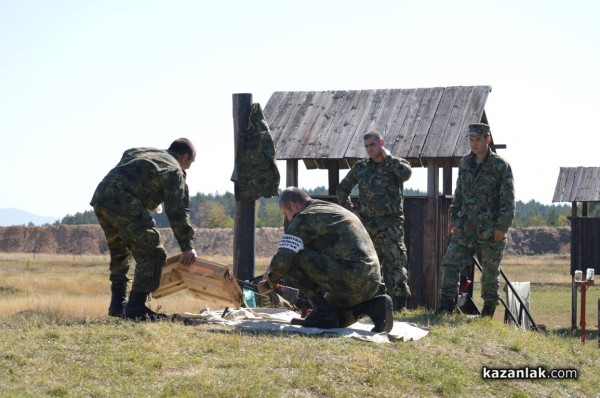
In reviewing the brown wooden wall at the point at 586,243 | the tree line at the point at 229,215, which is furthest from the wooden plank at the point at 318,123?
the tree line at the point at 229,215

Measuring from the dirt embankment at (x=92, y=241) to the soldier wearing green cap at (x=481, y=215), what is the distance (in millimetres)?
69421

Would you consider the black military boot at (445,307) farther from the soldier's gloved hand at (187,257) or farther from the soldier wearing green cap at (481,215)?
the soldier's gloved hand at (187,257)

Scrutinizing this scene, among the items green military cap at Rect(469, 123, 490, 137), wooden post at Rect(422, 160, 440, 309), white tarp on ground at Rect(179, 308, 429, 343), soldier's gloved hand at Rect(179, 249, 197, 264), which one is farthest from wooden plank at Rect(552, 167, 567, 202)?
soldier's gloved hand at Rect(179, 249, 197, 264)

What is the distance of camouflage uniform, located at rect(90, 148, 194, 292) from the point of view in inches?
403

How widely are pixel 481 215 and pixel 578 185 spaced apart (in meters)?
21.6

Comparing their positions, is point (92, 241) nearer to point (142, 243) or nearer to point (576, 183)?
point (576, 183)

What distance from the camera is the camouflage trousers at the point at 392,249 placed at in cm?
1263

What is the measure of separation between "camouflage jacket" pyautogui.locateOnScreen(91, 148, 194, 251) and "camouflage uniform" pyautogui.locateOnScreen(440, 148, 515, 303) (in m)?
3.63

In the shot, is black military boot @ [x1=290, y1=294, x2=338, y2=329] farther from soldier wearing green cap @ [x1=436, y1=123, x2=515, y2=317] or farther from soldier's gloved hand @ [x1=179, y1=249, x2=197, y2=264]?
soldier wearing green cap @ [x1=436, y1=123, x2=515, y2=317]

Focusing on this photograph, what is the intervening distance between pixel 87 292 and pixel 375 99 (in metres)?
15.2

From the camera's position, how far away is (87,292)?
29781 mm

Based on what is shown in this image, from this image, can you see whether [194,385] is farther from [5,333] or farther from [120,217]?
[120,217]

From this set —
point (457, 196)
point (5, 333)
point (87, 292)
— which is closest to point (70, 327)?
point (5, 333)

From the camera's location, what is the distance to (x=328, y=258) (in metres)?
9.84
